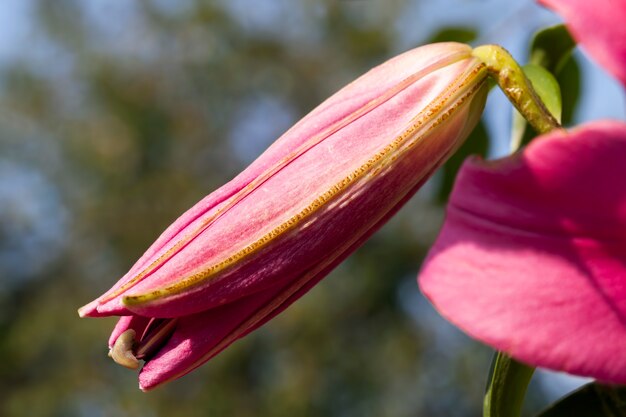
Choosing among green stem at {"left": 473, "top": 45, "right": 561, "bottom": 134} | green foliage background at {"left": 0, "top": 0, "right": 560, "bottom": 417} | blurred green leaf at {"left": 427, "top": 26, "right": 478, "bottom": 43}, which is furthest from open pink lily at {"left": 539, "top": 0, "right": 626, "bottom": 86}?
green foliage background at {"left": 0, "top": 0, "right": 560, "bottom": 417}

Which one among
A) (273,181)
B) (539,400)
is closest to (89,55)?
(539,400)

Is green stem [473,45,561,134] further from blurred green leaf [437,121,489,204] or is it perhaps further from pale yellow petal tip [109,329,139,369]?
blurred green leaf [437,121,489,204]

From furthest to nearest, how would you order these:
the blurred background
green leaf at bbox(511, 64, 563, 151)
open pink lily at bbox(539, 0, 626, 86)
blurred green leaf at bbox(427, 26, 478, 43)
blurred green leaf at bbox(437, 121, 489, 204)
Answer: the blurred background
blurred green leaf at bbox(427, 26, 478, 43)
blurred green leaf at bbox(437, 121, 489, 204)
green leaf at bbox(511, 64, 563, 151)
open pink lily at bbox(539, 0, 626, 86)

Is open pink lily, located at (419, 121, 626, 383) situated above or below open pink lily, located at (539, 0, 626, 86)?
below

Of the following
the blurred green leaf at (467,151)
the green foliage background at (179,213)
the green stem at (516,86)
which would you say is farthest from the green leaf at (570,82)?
the green foliage background at (179,213)

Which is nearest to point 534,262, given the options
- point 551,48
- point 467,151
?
point 551,48

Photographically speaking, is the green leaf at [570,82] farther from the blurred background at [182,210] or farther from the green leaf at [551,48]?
the blurred background at [182,210]

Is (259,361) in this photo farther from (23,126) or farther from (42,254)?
(23,126)
